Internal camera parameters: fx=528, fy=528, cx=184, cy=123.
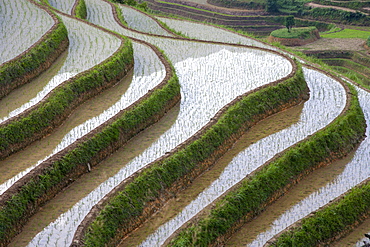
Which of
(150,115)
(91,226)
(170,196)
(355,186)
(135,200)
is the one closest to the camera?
(91,226)

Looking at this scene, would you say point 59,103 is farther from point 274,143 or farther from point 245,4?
point 245,4

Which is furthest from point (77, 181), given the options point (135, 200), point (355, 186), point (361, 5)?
point (361, 5)

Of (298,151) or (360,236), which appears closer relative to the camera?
(360,236)

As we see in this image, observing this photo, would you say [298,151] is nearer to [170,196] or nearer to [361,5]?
[170,196]

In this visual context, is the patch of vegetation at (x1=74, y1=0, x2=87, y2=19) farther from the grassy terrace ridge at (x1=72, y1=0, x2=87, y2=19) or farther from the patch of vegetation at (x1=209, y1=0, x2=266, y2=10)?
the patch of vegetation at (x1=209, y1=0, x2=266, y2=10)

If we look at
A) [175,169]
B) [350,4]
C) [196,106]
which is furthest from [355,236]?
[350,4]

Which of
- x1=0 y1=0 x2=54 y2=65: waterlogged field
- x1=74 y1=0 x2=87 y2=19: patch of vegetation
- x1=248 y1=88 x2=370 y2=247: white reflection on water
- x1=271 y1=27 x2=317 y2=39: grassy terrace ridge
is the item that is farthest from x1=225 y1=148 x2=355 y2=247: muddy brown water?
x1=271 y1=27 x2=317 y2=39: grassy terrace ridge

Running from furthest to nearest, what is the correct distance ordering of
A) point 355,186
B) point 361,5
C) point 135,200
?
point 361,5
point 355,186
point 135,200
